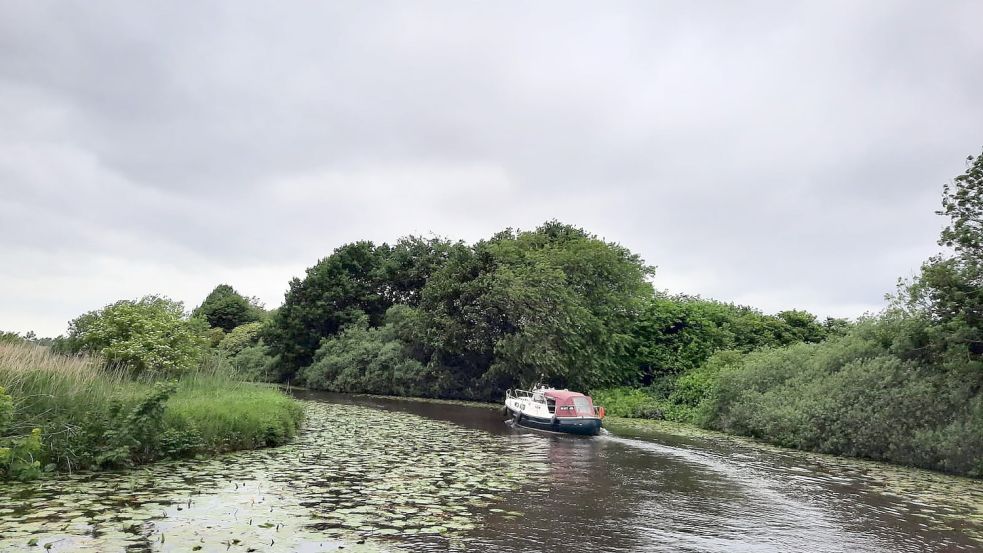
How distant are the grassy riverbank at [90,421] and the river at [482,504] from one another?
54 centimetres


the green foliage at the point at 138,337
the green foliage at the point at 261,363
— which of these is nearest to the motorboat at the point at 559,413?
the green foliage at the point at 138,337

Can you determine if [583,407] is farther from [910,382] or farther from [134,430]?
[134,430]

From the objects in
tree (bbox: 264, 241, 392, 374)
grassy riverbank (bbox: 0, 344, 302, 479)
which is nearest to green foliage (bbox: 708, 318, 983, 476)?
grassy riverbank (bbox: 0, 344, 302, 479)

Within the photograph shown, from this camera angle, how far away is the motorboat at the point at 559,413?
22.7 m

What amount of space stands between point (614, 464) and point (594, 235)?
29.6 m

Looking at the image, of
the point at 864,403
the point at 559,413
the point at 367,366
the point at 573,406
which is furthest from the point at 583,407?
the point at 367,366

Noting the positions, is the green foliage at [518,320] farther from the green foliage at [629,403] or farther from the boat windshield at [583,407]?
the boat windshield at [583,407]

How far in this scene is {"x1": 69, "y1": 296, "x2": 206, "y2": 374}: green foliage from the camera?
734 inches

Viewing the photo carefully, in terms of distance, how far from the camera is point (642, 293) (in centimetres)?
4109

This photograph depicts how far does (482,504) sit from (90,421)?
26.0 feet

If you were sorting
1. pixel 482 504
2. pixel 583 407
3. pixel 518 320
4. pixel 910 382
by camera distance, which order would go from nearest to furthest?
1. pixel 482 504
2. pixel 910 382
3. pixel 583 407
4. pixel 518 320

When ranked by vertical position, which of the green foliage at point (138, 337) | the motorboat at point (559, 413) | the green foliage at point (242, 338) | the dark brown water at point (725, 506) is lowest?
the dark brown water at point (725, 506)

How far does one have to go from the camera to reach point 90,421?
38.3 ft

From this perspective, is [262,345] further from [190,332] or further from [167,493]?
[167,493]
